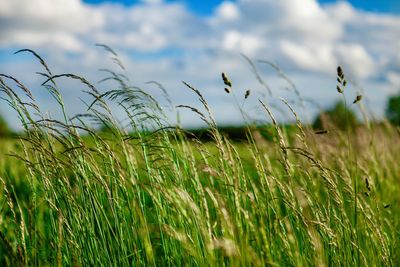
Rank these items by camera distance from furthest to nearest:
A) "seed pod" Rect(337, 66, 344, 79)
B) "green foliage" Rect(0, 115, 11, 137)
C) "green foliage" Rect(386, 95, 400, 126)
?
"green foliage" Rect(0, 115, 11, 137) < "green foliage" Rect(386, 95, 400, 126) < "seed pod" Rect(337, 66, 344, 79)

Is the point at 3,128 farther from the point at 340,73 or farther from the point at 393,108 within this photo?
the point at 340,73

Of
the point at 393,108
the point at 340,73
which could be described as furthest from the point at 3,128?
the point at 340,73

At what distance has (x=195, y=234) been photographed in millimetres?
2379

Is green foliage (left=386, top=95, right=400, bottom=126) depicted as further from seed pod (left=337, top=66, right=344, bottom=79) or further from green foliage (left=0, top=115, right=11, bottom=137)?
seed pod (left=337, top=66, right=344, bottom=79)

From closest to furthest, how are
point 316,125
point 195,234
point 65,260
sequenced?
point 195,234
point 65,260
point 316,125

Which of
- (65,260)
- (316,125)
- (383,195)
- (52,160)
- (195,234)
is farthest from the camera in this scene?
(316,125)

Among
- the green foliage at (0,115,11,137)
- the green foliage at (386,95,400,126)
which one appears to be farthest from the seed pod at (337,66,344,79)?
the green foliage at (0,115,11,137)

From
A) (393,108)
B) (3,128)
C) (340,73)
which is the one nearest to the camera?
(340,73)

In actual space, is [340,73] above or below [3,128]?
below

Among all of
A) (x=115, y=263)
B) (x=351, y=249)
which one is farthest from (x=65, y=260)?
(x=351, y=249)

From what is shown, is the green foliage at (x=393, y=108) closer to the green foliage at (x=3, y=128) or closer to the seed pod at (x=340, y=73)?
the green foliage at (x=3, y=128)

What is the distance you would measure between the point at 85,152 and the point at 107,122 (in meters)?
0.45

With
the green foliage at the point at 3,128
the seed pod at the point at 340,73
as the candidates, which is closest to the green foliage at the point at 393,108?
the green foliage at the point at 3,128

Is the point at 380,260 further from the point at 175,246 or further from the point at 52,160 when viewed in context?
the point at 52,160
